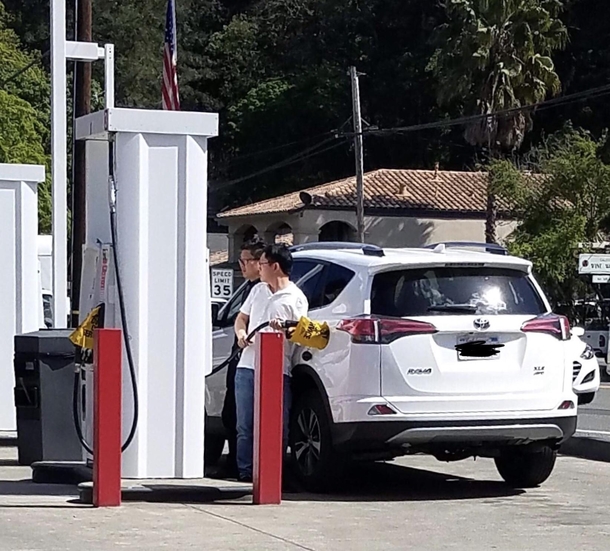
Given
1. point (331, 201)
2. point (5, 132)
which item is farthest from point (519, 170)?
point (5, 132)

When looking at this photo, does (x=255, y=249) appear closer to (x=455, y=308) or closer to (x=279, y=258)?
(x=279, y=258)

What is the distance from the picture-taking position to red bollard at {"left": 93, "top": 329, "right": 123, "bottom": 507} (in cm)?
859

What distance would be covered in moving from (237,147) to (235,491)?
57341 millimetres

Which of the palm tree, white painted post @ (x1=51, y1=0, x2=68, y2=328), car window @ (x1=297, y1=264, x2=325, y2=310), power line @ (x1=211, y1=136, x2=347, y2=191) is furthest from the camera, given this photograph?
power line @ (x1=211, y1=136, x2=347, y2=191)

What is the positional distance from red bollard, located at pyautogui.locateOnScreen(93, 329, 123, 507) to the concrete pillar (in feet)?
16.2

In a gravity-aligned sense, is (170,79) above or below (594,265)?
above

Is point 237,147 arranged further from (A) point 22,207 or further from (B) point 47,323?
(A) point 22,207

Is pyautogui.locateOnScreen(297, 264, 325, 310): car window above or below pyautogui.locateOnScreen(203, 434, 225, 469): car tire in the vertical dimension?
above

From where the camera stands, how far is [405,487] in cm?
1060

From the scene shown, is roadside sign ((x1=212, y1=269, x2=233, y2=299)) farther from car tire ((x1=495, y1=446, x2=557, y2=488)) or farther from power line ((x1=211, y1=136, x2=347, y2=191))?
power line ((x1=211, y1=136, x2=347, y2=191))

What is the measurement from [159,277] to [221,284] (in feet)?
53.0

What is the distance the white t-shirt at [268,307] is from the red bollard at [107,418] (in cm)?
115

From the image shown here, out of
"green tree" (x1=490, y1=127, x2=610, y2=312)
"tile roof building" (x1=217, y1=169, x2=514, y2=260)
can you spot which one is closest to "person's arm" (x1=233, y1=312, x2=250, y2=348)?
"green tree" (x1=490, y1=127, x2=610, y2=312)

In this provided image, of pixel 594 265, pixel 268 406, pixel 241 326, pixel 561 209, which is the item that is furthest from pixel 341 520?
pixel 561 209
